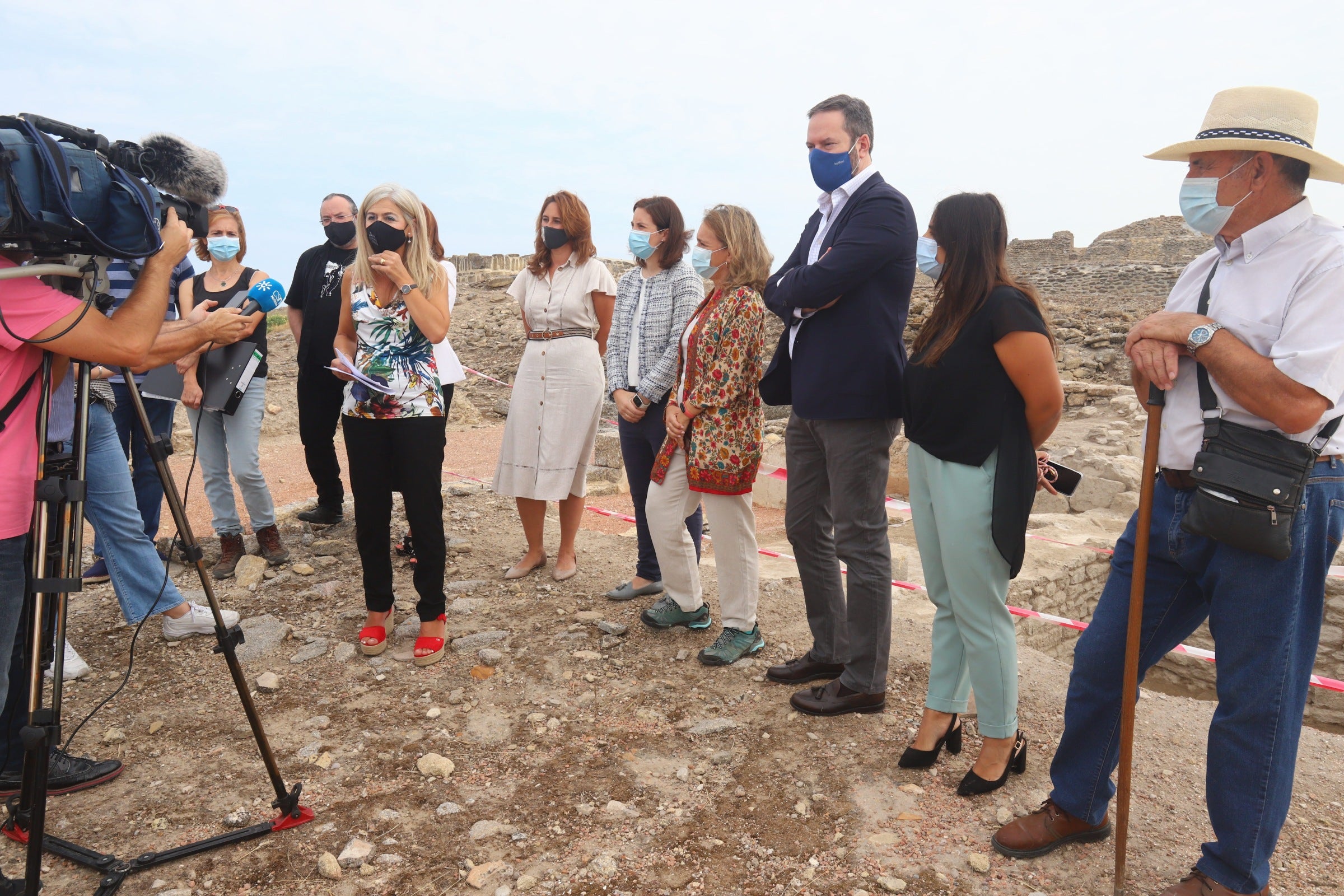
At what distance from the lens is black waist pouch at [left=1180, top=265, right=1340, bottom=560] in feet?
6.21

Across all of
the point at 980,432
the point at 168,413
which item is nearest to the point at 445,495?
the point at 168,413

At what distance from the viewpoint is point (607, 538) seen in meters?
5.73

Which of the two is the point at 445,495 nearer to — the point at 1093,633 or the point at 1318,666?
the point at 1093,633

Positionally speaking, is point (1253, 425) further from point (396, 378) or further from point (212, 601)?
point (396, 378)

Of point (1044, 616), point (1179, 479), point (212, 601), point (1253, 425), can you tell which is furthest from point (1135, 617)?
point (1044, 616)

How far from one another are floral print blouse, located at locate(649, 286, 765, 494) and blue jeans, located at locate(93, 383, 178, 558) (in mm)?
3085

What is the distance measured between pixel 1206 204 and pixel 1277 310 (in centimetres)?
33

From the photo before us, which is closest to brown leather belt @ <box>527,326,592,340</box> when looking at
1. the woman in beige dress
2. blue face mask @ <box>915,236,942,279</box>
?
the woman in beige dress

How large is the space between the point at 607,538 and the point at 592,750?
2788mm

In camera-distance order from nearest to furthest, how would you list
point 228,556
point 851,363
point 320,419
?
point 851,363 → point 228,556 → point 320,419

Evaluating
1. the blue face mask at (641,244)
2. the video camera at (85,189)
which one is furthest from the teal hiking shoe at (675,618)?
the video camera at (85,189)

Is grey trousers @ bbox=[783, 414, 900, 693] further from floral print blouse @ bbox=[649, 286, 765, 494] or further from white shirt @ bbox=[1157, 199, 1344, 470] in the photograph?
white shirt @ bbox=[1157, 199, 1344, 470]

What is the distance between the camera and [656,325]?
156 inches

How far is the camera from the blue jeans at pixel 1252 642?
1980 mm
